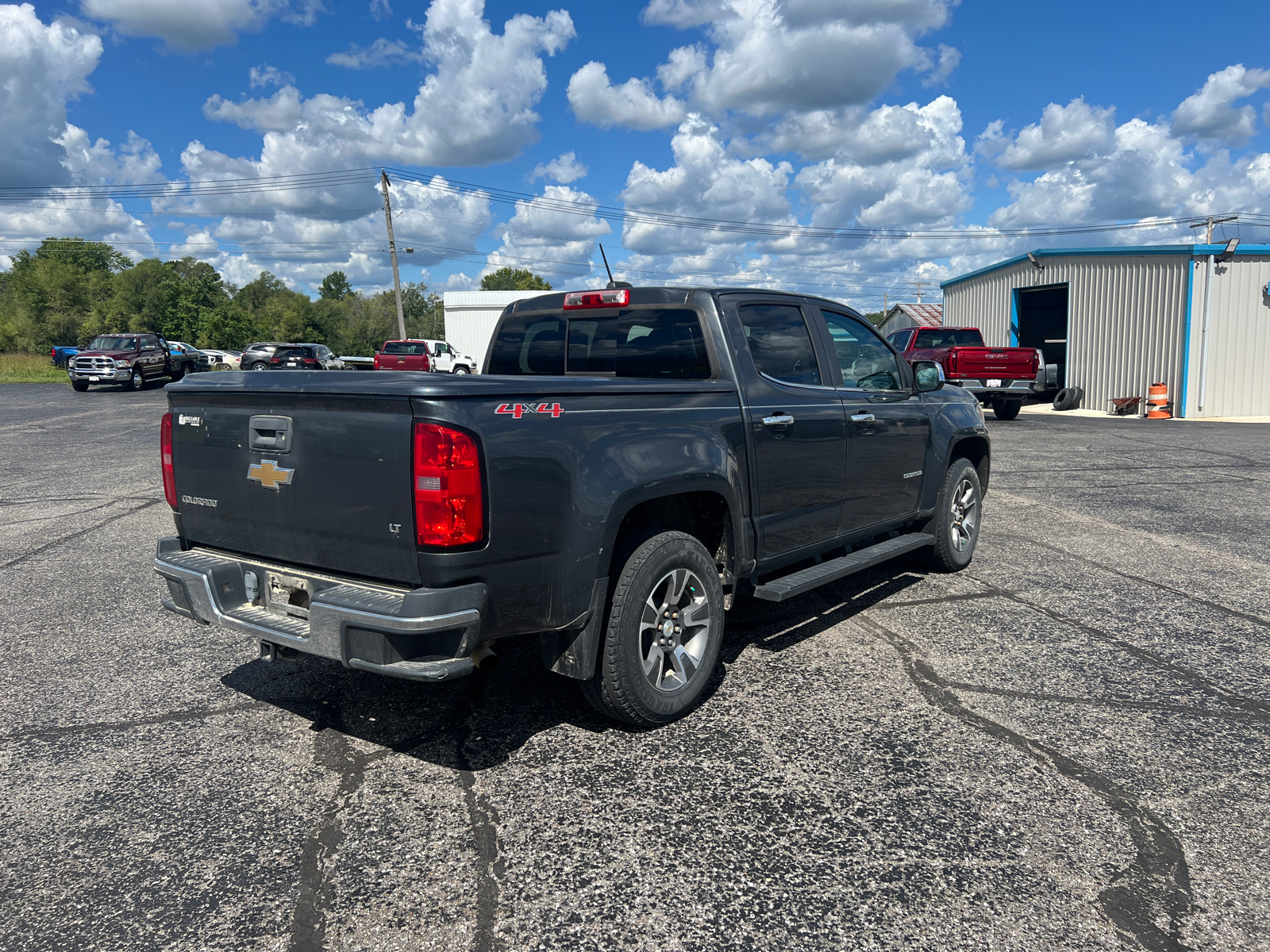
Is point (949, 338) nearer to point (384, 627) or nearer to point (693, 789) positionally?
point (693, 789)

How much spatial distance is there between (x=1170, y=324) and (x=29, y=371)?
160ft

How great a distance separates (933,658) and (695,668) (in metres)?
1.47

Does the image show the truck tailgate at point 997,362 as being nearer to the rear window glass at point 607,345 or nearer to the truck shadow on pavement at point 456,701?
the truck shadow on pavement at point 456,701

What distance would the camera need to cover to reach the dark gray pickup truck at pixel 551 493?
2.92 m

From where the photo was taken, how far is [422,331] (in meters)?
124

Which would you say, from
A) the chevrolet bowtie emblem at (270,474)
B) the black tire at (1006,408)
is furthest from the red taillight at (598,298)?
the black tire at (1006,408)

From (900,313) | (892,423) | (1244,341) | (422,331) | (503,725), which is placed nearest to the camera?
(503,725)

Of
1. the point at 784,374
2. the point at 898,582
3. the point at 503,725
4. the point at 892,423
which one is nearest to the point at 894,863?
the point at 503,725

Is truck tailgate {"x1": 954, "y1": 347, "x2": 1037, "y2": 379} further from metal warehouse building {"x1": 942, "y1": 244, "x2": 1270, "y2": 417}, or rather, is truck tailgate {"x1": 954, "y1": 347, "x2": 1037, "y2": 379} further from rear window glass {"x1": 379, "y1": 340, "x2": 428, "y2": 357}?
rear window glass {"x1": 379, "y1": 340, "x2": 428, "y2": 357}

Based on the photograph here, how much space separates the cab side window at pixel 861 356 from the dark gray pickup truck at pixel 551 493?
123 millimetres

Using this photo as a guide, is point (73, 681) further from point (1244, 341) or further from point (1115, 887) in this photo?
point (1244, 341)

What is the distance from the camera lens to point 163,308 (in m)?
85.2

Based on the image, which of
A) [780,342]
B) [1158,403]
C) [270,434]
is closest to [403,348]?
[1158,403]

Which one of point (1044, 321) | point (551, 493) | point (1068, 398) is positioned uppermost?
point (1044, 321)
